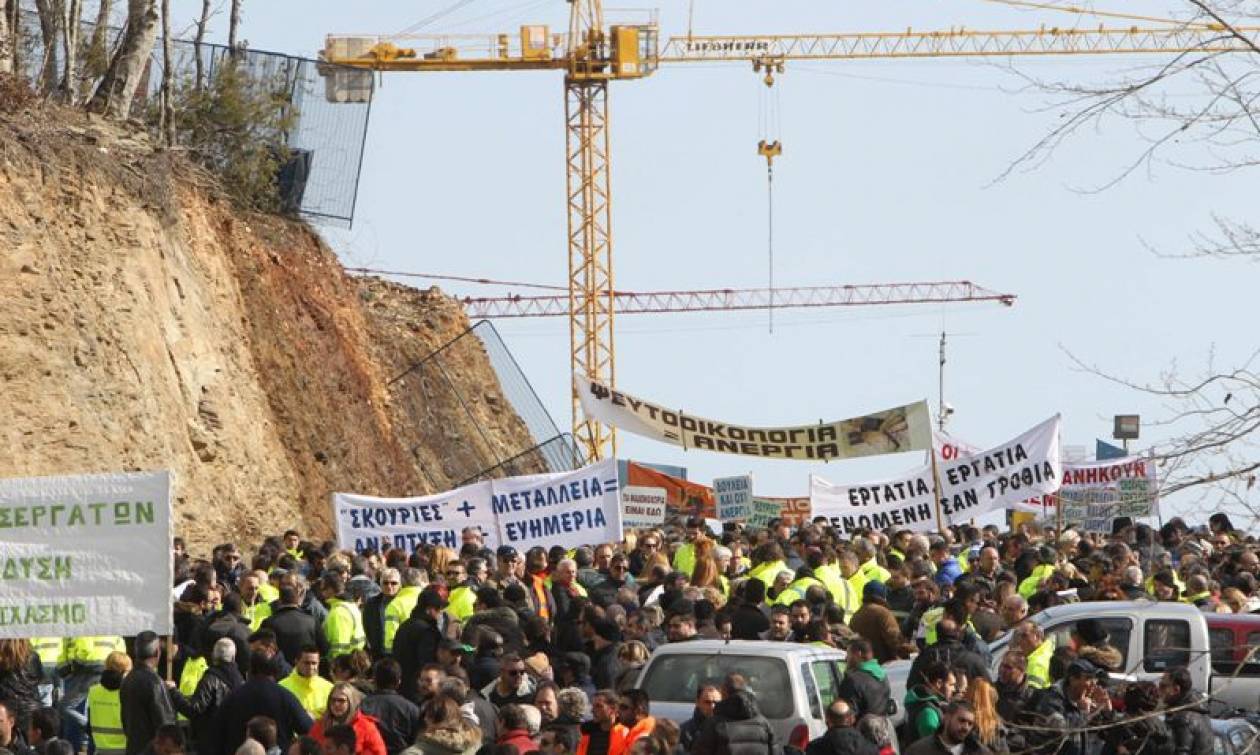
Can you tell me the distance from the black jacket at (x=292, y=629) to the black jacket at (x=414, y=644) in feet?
2.04

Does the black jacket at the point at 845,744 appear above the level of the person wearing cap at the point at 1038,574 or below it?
below

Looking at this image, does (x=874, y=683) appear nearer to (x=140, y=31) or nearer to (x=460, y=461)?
(x=140, y=31)

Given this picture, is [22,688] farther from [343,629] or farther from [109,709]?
[343,629]

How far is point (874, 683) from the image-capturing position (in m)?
16.0

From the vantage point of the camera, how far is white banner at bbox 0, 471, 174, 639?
15.6 m

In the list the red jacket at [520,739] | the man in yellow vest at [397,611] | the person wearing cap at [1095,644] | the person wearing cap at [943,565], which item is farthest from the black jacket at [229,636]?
the person wearing cap at [943,565]

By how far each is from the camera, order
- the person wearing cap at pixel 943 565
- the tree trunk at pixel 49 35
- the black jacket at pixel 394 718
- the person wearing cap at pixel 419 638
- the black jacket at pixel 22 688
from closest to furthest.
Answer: the black jacket at pixel 394 718 < the black jacket at pixel 22 688 < the person wearing cap at pixel 419 638 < the person wearing cap at pixel 943 565 < the tree trunk at pixel 49 35

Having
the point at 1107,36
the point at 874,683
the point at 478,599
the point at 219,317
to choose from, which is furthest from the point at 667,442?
the point at 1107,36

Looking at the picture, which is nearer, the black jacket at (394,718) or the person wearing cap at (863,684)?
the black jacket at (394,718)

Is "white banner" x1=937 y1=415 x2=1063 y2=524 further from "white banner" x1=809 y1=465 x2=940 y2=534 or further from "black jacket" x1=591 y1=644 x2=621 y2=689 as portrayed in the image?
"black jacket" x1=591 y1=644 x2=621 y2=689

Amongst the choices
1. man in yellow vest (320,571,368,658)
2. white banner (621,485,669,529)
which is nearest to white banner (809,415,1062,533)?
white banner (621,485,669,529)

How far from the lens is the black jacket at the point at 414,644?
17.6 metres

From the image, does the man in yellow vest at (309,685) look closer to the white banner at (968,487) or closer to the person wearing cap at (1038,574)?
the person wearing cap at (1038,574)

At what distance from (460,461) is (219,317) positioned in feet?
54.6
